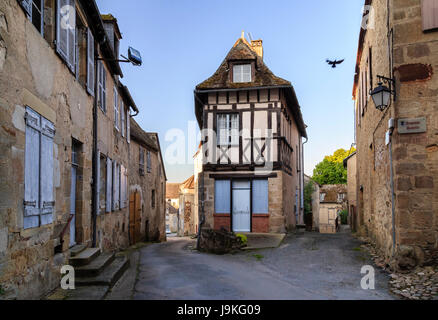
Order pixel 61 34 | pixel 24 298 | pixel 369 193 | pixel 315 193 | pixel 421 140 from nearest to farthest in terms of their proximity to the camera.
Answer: pixel 24 298
pixel 61 34
pixel 421 140
pixel 369 193
pixel 315 193

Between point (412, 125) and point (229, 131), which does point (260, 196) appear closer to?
point (229, 131)

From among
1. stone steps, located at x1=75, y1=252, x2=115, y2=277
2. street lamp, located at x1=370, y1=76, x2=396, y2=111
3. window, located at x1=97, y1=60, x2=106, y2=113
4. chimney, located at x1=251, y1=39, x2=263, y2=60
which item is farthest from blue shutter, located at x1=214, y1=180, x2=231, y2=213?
street lamp, located at x1=370, y1=76, x2=396, y2=111

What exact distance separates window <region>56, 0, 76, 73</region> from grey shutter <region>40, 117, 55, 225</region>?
1.28m

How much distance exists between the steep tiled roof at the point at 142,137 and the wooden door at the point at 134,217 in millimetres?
2207

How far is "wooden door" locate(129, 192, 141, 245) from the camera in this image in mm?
15312

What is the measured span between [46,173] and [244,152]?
30.9 feet

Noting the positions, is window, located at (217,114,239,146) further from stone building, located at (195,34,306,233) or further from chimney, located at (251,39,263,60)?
chimney, located at (251,39,263,60)

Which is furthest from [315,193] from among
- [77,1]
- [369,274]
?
[77,1]

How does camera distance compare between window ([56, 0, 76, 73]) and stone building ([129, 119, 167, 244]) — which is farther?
stone building ([129, 119, 167, 244])

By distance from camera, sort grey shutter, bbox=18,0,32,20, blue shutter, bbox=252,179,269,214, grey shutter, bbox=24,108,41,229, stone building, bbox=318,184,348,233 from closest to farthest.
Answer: grey shutter, bbox=18,0,32,20 < grey shutter, bbox=24,108,41,229 < blue shutter, bbox=252,179,269,214 < stone building, bbox=318,184,348,233

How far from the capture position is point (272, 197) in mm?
13969

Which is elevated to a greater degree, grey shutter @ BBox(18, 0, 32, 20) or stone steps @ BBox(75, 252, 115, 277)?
grey shutter @ BBox(18, 0, 32, 20)

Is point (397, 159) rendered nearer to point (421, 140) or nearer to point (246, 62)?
point (421, 140)

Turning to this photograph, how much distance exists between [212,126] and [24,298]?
409 inches
